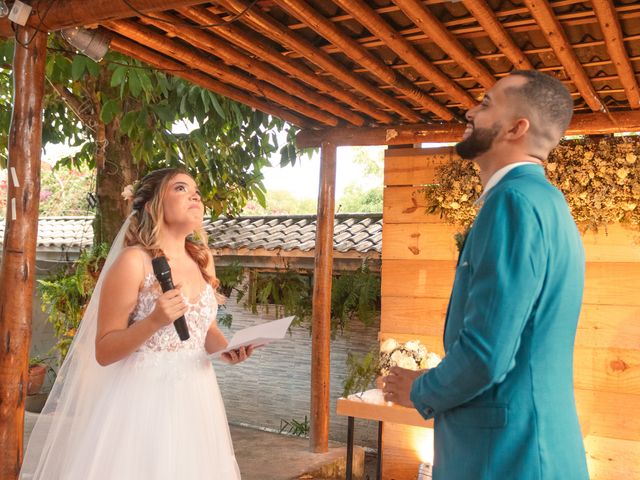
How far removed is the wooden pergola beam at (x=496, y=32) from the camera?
3.21 metres

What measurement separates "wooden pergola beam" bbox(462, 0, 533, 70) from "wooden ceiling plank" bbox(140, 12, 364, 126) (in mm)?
1322

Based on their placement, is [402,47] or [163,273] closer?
[163,273]

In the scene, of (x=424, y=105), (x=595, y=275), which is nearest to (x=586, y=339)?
(x=595, y=275)

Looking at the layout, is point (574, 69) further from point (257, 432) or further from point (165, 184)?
point (257, 432)

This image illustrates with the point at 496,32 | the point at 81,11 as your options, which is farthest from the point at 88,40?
the point at 496,32

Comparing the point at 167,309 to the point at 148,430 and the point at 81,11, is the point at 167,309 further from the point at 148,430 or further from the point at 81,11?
the point at 81,11

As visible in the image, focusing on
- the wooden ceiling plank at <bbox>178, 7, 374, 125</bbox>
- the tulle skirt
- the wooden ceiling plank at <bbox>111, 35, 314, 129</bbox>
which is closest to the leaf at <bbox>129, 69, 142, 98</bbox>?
the wooden ceiling plank at <bbox>111, 35, 314, 129</bbox>

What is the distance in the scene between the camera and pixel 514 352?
5.02ft

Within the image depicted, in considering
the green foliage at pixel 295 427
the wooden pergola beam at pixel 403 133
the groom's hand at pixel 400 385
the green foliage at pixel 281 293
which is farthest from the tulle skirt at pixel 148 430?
the green foliage at pixel 295 427

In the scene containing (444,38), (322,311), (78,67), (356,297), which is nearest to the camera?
(444,38)

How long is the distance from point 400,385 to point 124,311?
137cm

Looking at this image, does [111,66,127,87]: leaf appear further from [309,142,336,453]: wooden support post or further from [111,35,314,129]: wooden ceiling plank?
[309,142,336,453]: wooden support post

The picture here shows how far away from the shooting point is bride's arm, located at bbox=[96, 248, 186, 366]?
2.59 meters

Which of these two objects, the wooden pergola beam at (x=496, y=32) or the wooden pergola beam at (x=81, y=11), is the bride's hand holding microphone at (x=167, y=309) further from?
the wooden pergola beam at (x=496, y=32)
